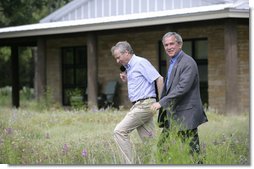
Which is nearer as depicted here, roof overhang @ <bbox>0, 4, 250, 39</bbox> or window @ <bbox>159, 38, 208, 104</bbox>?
roof overhang @ <bbox>0, 4, 250, 39</bbox>

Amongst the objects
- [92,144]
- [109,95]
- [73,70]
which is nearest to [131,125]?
[92,144]

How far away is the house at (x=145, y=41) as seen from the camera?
33.1ft

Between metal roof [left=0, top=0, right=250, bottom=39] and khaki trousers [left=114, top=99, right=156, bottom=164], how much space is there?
13.7 ft

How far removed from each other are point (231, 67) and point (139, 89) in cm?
447

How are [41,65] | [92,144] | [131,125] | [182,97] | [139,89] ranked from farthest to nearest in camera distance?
[41,65] → [92,144] → [139,89] → [131,125] → [182,97]

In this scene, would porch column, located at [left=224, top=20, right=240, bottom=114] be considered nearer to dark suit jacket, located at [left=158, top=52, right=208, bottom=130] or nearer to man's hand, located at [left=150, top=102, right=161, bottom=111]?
dark suit jacket, located at [left=158, top=52, right=208, bottom=130]

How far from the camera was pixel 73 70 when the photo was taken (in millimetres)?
14812

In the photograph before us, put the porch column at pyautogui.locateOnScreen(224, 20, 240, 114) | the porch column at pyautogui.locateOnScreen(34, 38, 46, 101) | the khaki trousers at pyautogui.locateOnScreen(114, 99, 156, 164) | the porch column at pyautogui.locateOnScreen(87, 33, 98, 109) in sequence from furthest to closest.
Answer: the porch column at pyautogui.locateOnScreen(34, 38, 46, 101) → the porch column at pyautogui.locateOnScreen(87, 33, 98, 109) → the porch column at pyautogui.locateOnScreen(224, 20, 240, 114) → the khaki trousers at pyautogui.locateOnScreen(114, 99, 156, 164)

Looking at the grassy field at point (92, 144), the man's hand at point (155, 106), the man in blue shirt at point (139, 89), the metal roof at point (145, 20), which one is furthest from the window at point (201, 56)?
the man's hand at point (155, 106)

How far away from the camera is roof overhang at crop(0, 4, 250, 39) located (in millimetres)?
9695

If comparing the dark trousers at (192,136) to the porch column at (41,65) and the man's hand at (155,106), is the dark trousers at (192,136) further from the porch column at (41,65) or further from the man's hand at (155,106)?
the porch column at (41,65)

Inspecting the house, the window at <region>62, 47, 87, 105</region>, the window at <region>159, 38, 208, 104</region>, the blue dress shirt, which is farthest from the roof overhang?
the blue dress shirt

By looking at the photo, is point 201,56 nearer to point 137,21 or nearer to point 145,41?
point 145,41

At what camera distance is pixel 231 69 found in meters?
10.0
